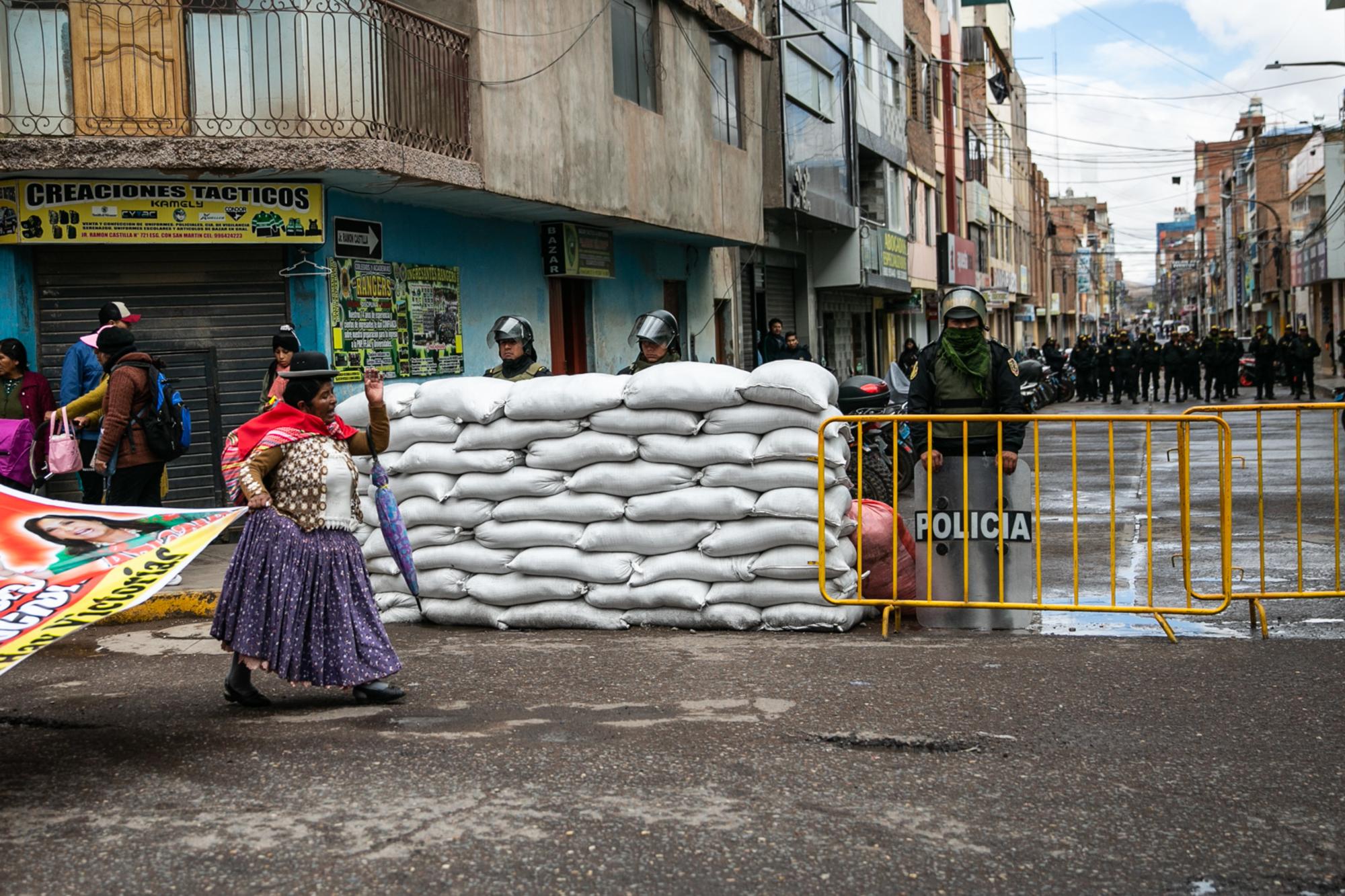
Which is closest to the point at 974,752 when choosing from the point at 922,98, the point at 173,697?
the point at 173,697

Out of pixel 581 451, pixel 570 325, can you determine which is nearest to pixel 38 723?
pixel 581 451

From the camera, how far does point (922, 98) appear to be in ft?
123

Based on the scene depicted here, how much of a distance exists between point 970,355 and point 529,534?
2.56m

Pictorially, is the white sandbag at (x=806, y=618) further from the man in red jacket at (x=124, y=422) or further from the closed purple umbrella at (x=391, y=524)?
the man in red jacket at (x=124, y=422)

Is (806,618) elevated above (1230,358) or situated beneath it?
situated beneath

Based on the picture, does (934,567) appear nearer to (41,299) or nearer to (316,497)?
(316,497)

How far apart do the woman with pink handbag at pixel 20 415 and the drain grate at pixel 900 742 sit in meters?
6.43

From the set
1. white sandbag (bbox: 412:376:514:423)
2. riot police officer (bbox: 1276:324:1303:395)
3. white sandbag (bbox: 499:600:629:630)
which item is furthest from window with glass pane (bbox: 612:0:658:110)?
riot police officer (bbox: 1276:324:1303:395)

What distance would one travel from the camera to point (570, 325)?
17781 mm

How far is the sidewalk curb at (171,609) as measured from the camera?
8.52m

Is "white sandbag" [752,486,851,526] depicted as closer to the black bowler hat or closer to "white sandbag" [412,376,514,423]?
"white sandbag" [412,376,514,423]

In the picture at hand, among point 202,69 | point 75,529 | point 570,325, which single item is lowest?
point 75,529

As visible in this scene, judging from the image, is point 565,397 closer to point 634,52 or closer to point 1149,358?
point 634,52

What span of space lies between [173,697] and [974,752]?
11.2 feet
